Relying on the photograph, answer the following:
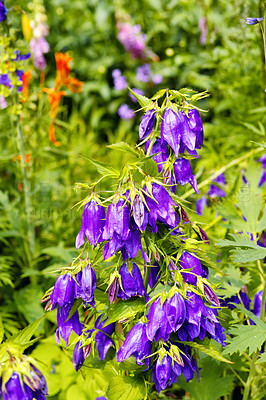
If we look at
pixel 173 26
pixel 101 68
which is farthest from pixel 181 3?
pixel 101 68

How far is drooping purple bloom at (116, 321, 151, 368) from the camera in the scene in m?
1.02

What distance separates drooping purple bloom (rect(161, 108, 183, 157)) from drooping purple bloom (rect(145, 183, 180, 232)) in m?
0.11

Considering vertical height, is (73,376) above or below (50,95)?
below

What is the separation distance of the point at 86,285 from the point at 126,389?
1.10ft

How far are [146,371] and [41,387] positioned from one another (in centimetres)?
43

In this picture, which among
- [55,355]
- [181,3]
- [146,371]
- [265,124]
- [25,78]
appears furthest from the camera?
[181,3]

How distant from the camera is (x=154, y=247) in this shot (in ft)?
3.28

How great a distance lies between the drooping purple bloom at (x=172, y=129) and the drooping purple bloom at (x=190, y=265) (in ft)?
0.81

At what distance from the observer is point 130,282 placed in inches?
40.2

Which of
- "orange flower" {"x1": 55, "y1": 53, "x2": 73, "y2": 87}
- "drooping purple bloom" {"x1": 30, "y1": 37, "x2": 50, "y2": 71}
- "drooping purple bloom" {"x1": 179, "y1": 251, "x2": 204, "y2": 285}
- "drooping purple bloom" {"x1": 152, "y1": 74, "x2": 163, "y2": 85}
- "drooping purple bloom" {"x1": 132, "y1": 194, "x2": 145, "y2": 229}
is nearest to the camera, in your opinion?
"drooping purple bloom" {"x1": 132, "y1": 194, "x2": 145, "y2": 229}

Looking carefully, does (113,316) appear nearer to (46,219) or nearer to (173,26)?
(46,219)

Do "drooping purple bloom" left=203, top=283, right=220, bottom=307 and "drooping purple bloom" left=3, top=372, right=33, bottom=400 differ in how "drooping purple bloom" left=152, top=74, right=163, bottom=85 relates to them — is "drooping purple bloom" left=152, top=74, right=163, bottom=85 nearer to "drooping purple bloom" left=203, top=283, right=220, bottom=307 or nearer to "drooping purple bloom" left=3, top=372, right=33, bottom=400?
"drooping purple bloom" left=203, top=283, right=220, bottom=307

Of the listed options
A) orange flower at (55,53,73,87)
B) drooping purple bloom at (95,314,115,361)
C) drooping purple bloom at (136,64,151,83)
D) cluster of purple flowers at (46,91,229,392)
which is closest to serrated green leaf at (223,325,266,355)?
cluster of purple flowers at (46,91,229,392)

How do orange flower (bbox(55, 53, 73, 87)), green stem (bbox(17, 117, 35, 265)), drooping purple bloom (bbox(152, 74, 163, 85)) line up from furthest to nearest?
drooping purple bloom (bbox(152, 74, 163, 85)), orange flower (bbox(55, 53, 73, 87)), green stem (bbox(17, 117, 35, 265))
